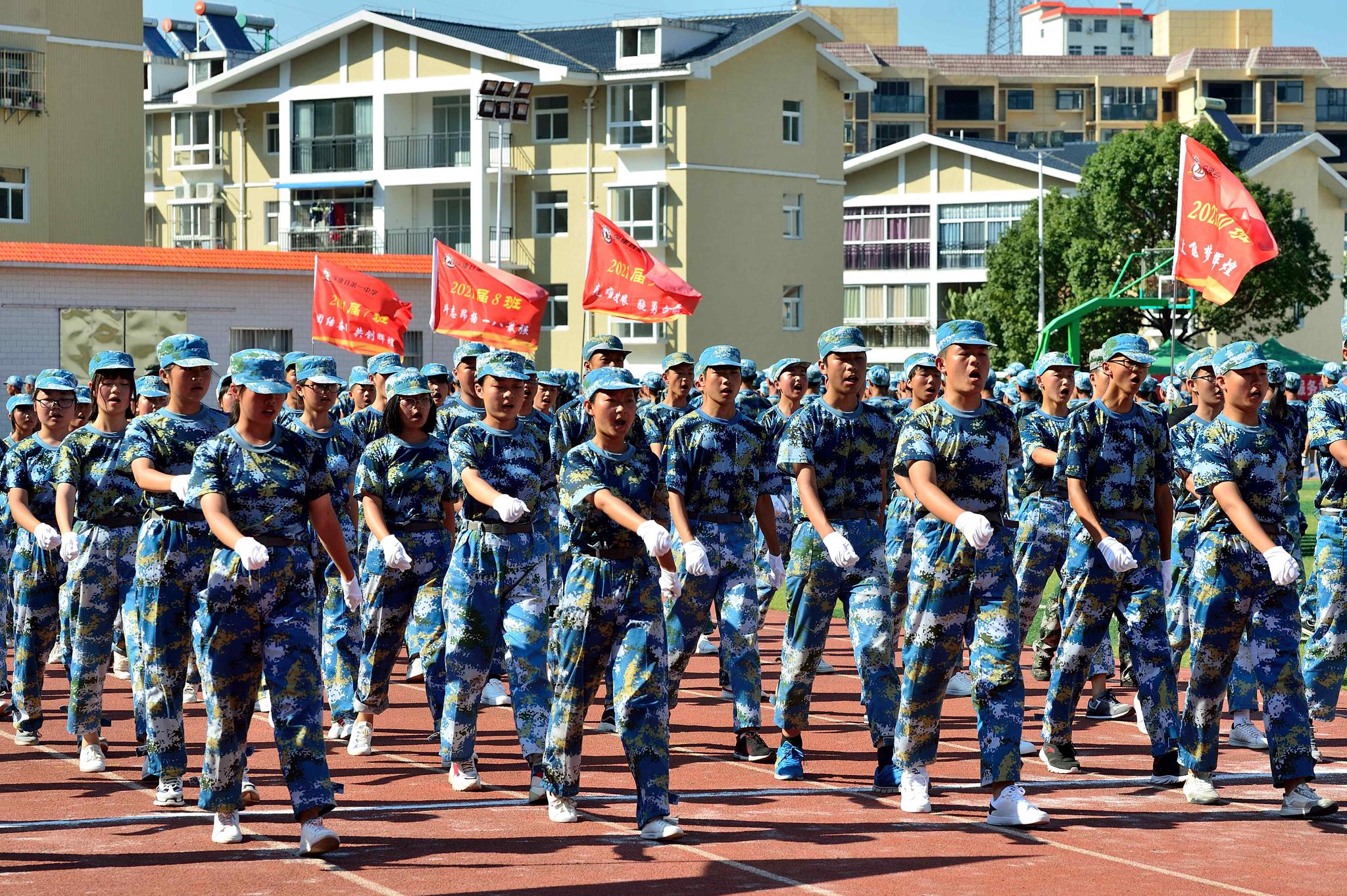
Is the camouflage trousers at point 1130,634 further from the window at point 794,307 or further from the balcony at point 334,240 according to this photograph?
the balcony at point 334,240

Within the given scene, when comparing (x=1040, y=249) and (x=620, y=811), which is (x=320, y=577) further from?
(x=1040, y=249)

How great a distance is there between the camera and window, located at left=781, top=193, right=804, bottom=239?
56.4 meters

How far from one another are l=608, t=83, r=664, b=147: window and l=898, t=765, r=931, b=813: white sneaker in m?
45.4

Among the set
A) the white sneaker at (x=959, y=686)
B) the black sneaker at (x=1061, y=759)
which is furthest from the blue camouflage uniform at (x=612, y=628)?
the white sneaker at (x=959, y=686)

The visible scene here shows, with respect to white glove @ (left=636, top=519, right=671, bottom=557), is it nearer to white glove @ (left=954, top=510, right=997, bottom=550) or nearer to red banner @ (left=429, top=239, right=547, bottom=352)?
white glove @ (left=954, top=510, right=997, bottom=550)

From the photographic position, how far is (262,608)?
26.6 ft

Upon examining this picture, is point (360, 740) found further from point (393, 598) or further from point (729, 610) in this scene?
point (729, 610)

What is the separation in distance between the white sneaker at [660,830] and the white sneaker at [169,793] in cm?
248

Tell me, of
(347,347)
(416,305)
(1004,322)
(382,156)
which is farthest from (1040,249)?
(347,347)

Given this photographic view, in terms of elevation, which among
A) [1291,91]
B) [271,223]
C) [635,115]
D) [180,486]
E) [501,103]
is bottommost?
[180,486]

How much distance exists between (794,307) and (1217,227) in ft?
130

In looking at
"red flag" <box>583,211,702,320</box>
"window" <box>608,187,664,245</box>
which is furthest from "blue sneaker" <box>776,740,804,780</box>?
"window" <box>608,187,664,245</box>

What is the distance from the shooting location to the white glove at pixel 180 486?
8234 millimetres

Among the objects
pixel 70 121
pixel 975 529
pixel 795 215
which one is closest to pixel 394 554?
pixel 975 529
